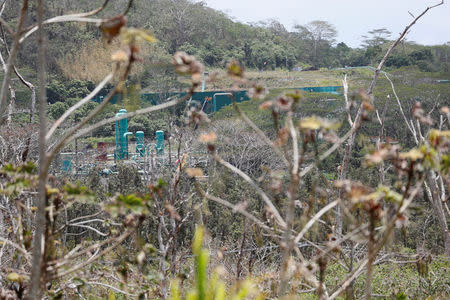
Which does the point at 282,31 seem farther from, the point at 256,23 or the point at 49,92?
the point at 49,92

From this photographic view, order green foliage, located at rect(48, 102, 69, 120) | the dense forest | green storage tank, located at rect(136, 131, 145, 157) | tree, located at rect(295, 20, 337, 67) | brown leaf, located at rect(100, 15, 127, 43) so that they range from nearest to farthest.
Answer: brown leaf, located at rect(100, 15, 127, 43) → the dense forest → green storage tank, located at rect(136, 131, 145, 157) → green foliage, located at rect(48, 102, 69, 120) → tree, located at rect(295, 20, 337, 67)

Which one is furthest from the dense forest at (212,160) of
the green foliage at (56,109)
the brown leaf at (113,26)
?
the green foliage at (56,109)

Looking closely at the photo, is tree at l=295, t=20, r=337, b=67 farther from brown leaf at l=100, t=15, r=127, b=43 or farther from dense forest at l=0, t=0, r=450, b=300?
brown leaf at l=100, t=15, r=127, b=43

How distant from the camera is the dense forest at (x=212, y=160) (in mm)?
611

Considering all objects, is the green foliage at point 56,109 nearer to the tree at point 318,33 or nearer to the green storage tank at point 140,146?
the green storage tank at point 140,146

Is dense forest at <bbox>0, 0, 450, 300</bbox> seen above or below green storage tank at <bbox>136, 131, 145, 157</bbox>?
above

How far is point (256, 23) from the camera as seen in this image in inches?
1144

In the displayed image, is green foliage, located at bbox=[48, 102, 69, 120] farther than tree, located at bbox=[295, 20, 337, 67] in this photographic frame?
No

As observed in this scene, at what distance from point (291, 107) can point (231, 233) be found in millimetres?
7058

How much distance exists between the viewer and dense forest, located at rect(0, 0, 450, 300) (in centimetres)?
61

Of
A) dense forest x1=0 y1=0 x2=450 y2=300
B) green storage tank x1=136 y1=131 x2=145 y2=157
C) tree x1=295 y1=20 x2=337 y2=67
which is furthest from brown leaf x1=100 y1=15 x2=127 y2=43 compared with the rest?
tree x1=295 y1=20 x2=337 y2=67

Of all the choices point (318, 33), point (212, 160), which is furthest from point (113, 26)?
point (318, 33)

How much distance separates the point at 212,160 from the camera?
4.11 m

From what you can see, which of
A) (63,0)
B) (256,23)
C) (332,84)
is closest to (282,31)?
(256,23)
